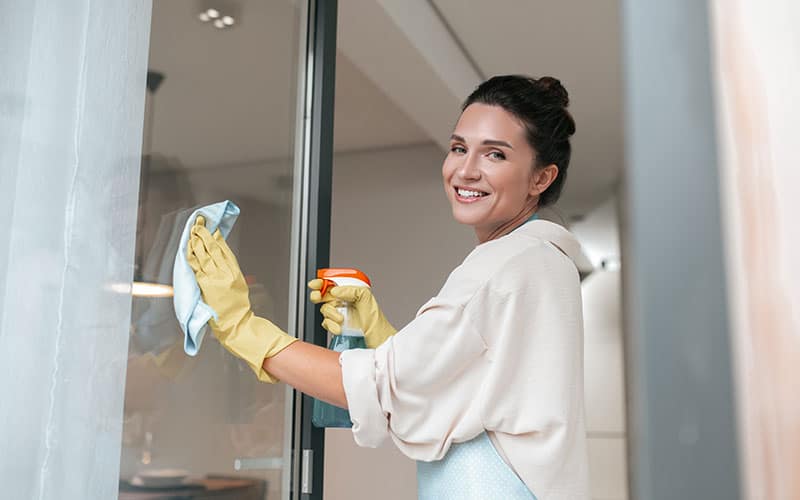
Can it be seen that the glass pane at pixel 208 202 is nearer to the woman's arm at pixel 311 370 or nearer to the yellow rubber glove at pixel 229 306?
the yellow rubber glove at pixel 229 306

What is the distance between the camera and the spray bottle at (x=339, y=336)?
58.1 inches

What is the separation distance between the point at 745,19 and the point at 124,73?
0.87 meters

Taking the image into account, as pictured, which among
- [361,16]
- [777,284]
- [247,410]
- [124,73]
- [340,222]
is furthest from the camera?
[340,222]

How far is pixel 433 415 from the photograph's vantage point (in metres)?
1.18

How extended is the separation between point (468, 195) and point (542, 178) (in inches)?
6.0

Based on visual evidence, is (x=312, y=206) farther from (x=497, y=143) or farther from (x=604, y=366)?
(x=604, y=366)

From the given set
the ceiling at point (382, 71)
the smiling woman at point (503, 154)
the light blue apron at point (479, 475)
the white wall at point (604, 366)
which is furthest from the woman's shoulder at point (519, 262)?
the white wall at point (604, 366)

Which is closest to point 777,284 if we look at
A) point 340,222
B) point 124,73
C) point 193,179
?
point 124,73

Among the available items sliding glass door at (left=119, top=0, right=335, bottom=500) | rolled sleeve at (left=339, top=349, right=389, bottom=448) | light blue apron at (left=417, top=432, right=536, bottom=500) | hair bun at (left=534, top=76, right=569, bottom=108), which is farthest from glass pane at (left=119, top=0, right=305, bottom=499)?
hair bun at (left=534, top=76, right=569, bottom=108)

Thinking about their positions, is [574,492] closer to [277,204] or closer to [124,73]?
[277,204]

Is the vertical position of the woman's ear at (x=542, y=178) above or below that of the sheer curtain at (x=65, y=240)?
above

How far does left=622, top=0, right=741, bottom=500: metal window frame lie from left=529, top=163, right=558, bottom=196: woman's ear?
40.1 inches

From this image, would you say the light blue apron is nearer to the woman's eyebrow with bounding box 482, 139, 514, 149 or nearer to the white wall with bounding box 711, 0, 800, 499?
the woman's eyebrow with bounding box 482, 139, 514, 149

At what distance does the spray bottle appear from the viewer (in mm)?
1477
